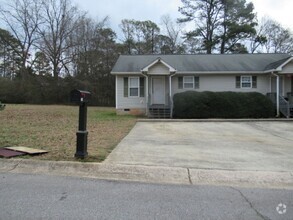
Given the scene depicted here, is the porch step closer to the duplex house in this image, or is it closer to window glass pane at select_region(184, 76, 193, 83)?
the duplex house

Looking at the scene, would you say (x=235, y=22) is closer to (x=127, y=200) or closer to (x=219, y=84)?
(x=219, y=84)

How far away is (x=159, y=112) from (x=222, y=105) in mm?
4279

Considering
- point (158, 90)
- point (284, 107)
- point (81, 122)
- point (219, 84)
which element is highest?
point (219, 84)

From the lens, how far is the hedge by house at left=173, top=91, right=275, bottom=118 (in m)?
20.2

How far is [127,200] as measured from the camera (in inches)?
180

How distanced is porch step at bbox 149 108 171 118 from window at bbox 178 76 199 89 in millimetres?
2821

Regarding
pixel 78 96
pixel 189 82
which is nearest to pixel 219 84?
pixel 189 82

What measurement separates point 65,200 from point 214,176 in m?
2.86

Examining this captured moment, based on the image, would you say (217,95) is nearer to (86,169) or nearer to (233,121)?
(233,121)

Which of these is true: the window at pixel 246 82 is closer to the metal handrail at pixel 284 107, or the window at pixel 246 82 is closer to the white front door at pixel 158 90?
the metal handrail at pixel 284 107

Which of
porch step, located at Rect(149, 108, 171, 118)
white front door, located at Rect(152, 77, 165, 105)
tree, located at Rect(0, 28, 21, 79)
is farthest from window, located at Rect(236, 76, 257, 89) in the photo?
tree, located at Rect(0, 28, 21, 79)

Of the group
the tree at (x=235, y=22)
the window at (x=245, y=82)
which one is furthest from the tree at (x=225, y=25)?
the window at (x=245, y=82)

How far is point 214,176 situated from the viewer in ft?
19.5

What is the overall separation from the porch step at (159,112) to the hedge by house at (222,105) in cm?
71
